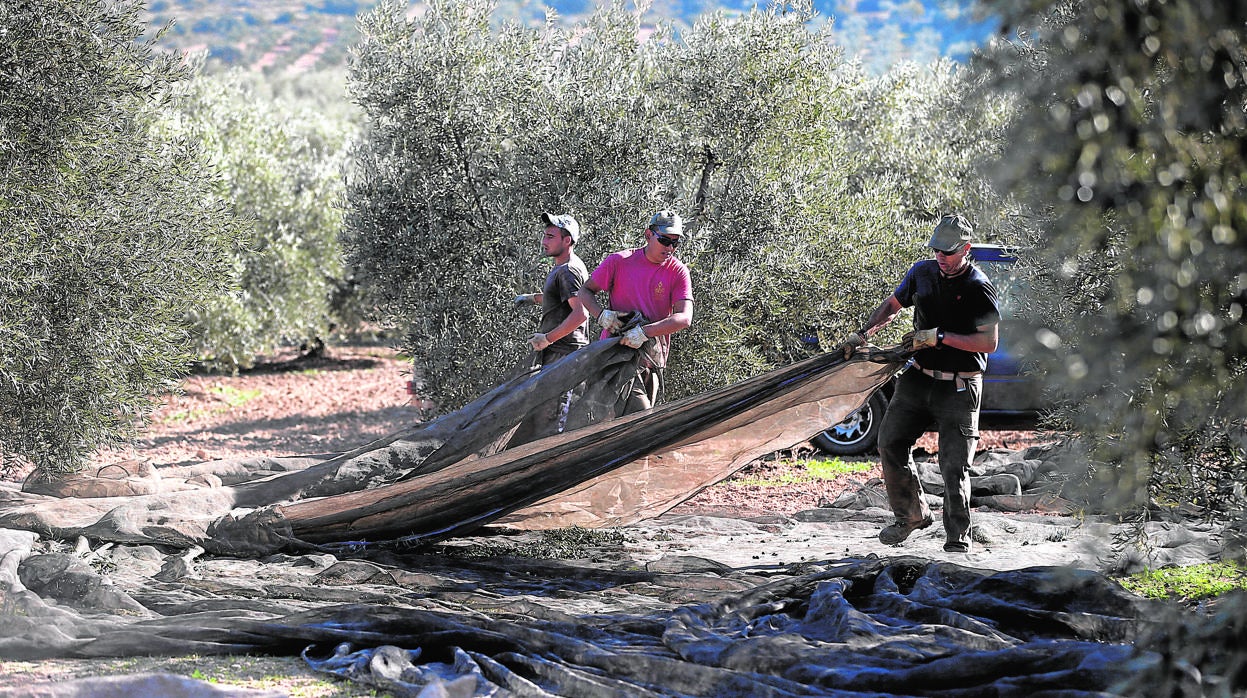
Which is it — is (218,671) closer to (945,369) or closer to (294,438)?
(945,369)

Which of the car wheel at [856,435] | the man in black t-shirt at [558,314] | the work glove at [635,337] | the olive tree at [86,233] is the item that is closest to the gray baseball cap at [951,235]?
the work glove at [635,337]

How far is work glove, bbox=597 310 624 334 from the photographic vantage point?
283 inches

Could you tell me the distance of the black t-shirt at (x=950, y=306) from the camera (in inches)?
253

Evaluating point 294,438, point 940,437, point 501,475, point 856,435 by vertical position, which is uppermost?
point 940,437

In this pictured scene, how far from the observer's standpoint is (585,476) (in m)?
6.41

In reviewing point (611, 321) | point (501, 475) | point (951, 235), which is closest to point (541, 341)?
point (611, 321)

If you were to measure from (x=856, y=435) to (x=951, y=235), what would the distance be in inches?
201

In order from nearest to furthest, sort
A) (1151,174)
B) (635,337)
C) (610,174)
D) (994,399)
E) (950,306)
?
(1151,174) < (950,306) < (635,337) < (610,174) < (994,399)

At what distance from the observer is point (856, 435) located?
11203 millimetres

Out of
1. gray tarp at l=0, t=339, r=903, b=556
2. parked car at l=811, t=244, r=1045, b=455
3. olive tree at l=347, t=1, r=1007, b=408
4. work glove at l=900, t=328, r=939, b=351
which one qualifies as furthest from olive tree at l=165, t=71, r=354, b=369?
work glove at l=900, t=328, r=939, b=351

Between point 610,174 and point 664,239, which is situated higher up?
point 610,174

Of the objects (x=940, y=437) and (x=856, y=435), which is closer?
(x=940, y=437)

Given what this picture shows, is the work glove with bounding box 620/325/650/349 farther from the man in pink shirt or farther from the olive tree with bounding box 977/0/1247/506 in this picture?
the olive tree with bounding box 977/0/1247/506

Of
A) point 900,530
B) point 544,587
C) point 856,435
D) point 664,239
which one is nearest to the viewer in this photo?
point 544,587
